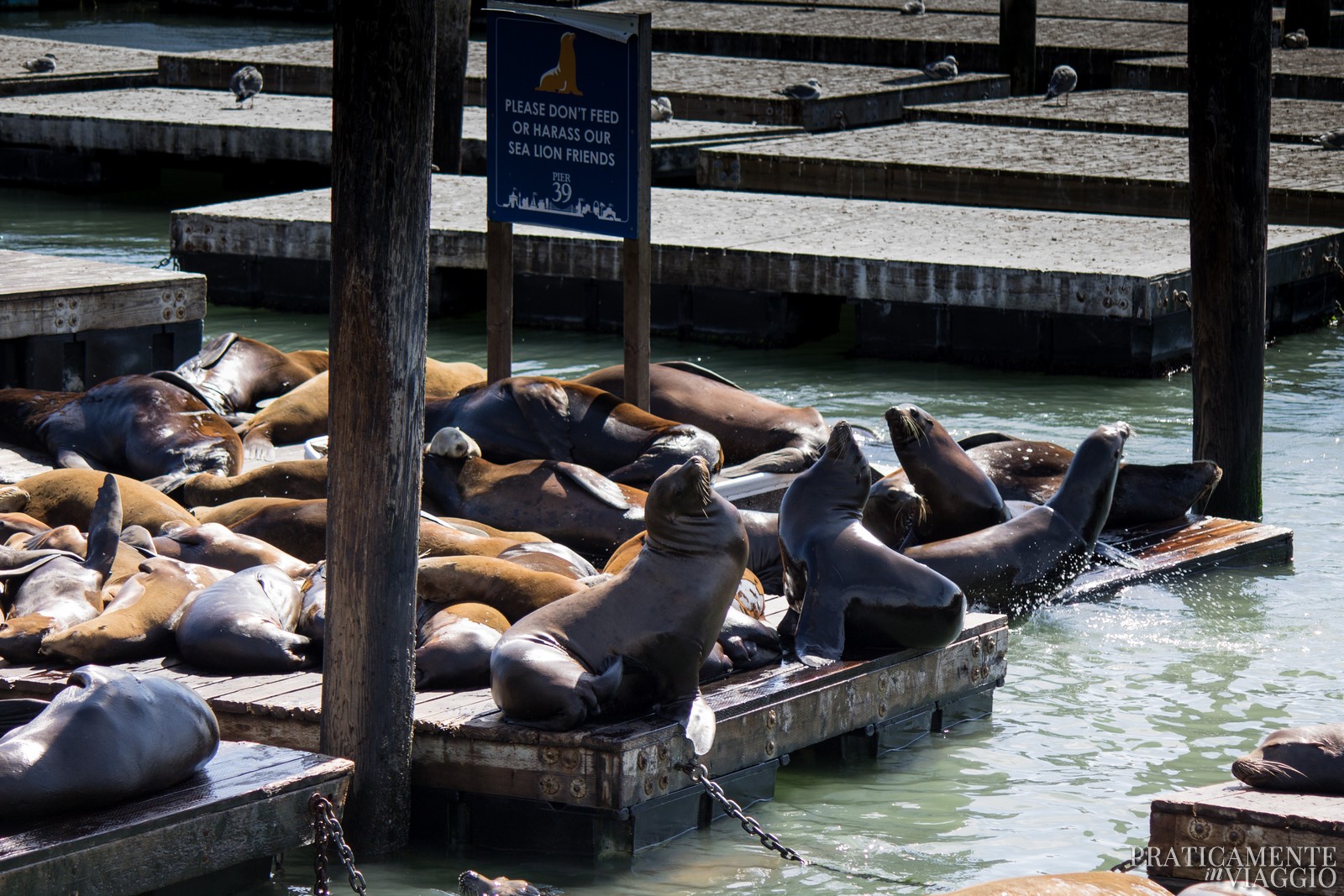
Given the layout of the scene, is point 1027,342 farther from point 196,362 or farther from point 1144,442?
point 196,362

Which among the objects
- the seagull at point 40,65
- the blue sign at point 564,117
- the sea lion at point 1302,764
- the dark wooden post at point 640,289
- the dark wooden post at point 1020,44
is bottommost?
the sea lion at point 1302,764

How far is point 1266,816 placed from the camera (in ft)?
13.1

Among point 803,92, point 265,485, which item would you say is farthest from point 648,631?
point 803,92

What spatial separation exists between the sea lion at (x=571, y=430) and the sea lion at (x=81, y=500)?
1.34 meters

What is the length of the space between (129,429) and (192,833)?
3.97 meters

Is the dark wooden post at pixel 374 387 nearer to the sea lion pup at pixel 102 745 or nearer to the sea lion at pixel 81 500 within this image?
the sea lion pup at pixel 102 745

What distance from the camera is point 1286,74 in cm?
2030

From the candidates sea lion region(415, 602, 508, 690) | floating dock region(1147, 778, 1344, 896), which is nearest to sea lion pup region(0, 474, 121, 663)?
sea lion region(415, 602, 508, 690)

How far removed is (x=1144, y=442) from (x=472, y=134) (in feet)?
30.1

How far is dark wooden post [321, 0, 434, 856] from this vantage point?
465 centimetres

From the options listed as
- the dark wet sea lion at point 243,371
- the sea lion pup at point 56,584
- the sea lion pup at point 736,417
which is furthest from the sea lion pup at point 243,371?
the sea lion pup at point 56,584

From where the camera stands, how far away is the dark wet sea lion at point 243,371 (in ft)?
29.9

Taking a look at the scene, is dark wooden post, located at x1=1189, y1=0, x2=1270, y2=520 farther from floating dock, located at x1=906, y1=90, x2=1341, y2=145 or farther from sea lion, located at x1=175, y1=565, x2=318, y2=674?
floating dock, located at x1=906, y1=90, x2=1341, y2=145

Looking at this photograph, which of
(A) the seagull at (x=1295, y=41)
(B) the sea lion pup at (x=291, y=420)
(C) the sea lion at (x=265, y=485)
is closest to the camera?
(C) the sea lion at (x=265, y=485)
